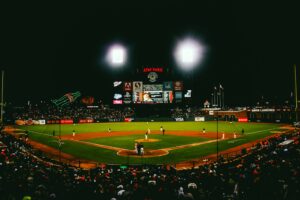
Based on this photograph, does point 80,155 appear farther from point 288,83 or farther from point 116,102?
point 288,83

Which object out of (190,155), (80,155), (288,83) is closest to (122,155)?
(80,155)

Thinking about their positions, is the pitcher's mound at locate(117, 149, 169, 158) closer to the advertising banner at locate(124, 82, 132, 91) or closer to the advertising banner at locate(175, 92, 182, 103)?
the advertising banner at locate(175, 92, 182, 103)

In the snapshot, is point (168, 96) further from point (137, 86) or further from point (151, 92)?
point (137, 86)

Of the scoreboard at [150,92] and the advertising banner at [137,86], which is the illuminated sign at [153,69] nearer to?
the scoreboard at [150,92]

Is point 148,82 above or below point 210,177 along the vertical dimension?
above

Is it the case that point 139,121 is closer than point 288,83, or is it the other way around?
point 139,121

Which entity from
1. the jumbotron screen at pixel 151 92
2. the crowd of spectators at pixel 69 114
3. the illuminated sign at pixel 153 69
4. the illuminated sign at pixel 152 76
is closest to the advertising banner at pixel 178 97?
the jumbotron screen at pixel 151 92

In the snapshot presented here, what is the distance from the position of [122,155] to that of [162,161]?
4537 millimetres

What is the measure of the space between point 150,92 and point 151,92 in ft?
0.89

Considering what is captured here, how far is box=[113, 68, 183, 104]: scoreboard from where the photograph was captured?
77.8 meters

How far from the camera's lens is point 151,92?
78125 millimetres

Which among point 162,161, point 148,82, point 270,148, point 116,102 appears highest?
point 148,82

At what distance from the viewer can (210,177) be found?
1173 cm

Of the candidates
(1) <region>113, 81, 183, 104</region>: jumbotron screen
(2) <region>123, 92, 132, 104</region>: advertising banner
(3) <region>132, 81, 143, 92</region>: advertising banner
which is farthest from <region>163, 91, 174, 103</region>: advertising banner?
(2) <region>123, 92, 132, 104</region>: advertising banner
